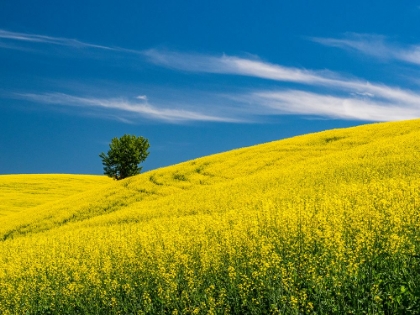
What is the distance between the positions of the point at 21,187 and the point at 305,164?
42637 millimetres

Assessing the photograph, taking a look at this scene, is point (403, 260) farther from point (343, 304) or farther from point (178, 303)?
point (178, 303)

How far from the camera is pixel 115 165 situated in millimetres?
62031

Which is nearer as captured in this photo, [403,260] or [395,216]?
[403,260]

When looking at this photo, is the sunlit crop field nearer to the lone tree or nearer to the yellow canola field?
the yellow canola field

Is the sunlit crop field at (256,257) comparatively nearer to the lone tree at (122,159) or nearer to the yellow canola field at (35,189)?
the yellow canola field at (35,189)

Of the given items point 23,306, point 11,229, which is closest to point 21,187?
point 11,229

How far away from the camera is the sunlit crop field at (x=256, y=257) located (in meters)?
8.15

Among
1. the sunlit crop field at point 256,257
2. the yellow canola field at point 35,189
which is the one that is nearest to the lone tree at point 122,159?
the yellow canola field at point 35,189

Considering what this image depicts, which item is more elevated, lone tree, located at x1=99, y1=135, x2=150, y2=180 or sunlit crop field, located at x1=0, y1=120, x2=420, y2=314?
lone tree, located at x1=99, y1=135, x2=150, y2=180

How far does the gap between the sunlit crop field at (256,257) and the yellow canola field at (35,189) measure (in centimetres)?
2598

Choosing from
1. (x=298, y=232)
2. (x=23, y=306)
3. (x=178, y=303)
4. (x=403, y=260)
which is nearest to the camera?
(x=403, y=260)

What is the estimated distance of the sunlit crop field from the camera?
8148mm

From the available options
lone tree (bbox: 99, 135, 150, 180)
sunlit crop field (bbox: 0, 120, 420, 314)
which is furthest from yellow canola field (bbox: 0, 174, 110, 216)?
sunlit crop field (bbox: 0, 120, 420, 314)

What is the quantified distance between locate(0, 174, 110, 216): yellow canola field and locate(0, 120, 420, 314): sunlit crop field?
25985mm
